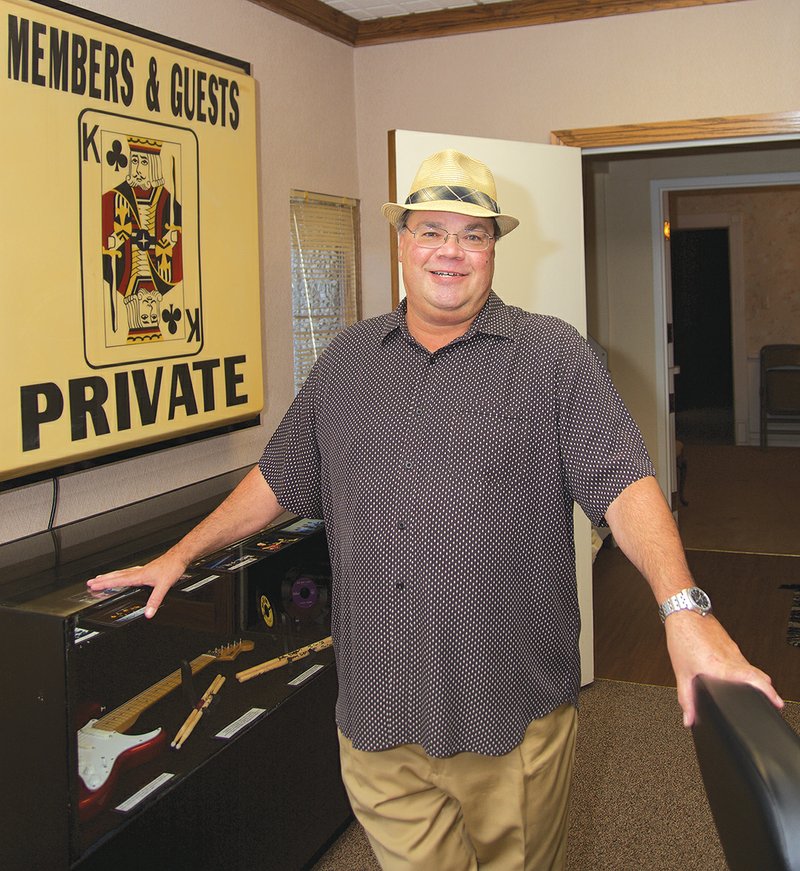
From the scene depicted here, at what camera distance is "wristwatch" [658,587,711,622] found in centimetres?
143

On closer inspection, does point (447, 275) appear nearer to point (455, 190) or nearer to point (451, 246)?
point (451, 246)

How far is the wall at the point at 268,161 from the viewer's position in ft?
8.66

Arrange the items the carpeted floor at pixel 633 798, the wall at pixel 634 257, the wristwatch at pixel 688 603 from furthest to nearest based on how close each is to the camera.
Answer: the wall at pixel 634 257 < the carpeted floor at pixel 633 798 < the wristwatch at pixel 688 603

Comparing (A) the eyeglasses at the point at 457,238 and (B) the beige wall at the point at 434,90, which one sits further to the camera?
(B) the beige wall at the point at 434,90

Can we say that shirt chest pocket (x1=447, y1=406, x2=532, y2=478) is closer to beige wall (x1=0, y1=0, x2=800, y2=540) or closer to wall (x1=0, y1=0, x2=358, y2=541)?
wall (x1=0, y1=0, x2=358, y2=541)

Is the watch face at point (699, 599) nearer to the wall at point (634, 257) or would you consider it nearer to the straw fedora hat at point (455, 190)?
the straw fedora hat at point (455, 190)

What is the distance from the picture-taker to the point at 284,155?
355 centimetres

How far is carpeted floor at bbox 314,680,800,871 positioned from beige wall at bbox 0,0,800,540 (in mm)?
1497

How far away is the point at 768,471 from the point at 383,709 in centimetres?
790

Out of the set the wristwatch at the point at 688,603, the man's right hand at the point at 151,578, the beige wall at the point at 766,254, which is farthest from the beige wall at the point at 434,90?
the beige wall at the point at 766,254

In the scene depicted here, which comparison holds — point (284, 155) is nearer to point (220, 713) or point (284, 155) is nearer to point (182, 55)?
point (182, 55)

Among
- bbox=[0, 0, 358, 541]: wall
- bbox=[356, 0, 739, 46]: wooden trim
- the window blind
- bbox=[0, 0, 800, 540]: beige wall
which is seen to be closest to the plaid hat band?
bbox=[0, 0, 358, 541]: wall

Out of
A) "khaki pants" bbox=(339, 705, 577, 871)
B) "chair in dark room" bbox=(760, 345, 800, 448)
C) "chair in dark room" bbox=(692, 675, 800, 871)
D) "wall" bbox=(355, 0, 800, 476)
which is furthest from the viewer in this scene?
"chair in dark room" bbox=(760, 345, 800, 448)

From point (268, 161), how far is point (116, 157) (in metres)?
1.01
